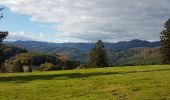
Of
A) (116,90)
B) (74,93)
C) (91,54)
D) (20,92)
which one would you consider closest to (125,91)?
(116,90)

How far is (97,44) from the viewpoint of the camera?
142500 millimetres

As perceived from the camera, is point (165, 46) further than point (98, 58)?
No

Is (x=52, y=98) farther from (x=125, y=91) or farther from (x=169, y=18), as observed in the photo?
(x=169, y=18)

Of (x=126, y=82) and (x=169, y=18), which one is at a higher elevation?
(x=169, y=18)

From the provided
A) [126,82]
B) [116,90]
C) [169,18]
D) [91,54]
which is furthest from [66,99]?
[91,54]

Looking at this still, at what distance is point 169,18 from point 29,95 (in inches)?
3663

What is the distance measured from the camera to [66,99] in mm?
33219

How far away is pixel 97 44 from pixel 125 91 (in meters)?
106

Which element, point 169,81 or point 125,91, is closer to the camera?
point 125,91

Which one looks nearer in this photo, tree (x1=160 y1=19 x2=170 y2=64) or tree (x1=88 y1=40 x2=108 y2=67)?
tree (x1=160 y1=19 x2=170 y2=64)

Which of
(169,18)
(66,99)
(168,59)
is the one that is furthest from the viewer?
(169,18)

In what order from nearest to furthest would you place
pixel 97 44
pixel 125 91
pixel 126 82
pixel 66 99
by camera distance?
pixel 66 99 < pixel 125 91 < pixel 126 82 < pixel 97 44

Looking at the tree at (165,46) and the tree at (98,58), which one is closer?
the tree at (165,46)

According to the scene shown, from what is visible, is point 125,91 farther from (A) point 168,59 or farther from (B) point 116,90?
(A) point 168,59
